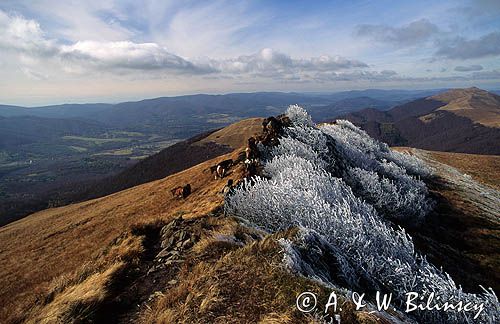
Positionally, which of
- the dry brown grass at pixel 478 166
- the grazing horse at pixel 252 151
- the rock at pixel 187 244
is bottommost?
the dry brown grass at pixel 478 166

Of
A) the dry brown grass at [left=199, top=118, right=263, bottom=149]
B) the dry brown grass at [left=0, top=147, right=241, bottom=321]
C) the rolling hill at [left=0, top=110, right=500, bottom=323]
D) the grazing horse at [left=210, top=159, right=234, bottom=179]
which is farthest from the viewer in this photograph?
the dry brown grass at [left=199, top=118, right=263, bottom=149]

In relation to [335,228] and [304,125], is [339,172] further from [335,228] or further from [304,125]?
[335,228]

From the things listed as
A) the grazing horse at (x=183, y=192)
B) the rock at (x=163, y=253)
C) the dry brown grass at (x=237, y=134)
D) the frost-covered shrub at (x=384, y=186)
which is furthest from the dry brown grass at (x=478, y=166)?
the dry brown grass at (x=237, y=134)

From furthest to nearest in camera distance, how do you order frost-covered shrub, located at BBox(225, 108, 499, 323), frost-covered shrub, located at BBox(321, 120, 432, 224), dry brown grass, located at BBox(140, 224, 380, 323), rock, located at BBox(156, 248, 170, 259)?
frost-covered shrub, located at BBox(321, 120, 432, 224) → rock, located at BBox(156, 248, 170, 259) → frost-covered shrub, located at BBox(225, 108, 499, 323) → dry brown grass, located at BBox(140, 224, 380, 323)

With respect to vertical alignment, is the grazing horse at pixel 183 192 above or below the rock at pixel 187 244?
below

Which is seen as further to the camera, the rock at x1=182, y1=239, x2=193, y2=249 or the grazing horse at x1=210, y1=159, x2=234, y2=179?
the grazing horse at x1=210, y1=159, x2=234, y2=179

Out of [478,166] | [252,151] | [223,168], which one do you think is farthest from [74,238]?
[478,166]

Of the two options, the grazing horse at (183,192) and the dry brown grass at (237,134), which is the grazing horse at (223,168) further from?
the dry brown grass at (237,134)

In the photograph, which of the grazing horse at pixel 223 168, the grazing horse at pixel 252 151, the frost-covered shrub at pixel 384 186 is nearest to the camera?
the grazing horse at pixel 252 151

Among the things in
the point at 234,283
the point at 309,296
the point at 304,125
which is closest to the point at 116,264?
the point at 234,283

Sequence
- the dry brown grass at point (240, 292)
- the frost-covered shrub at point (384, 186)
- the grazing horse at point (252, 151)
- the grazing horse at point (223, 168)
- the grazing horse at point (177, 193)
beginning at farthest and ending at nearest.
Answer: the grazing horse at point (177, 193)
the grazing horse at point (223, 168)
the frost-covered shrub at point (384, 186)
the grazing horse at point (252, 151)
the dry brown grass at point (240, 292)

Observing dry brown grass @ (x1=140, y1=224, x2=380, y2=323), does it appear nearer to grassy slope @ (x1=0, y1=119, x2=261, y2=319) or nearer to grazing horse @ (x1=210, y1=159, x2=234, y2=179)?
grassy slope @ (x1=0, y1=119, x2=261, y2=319)

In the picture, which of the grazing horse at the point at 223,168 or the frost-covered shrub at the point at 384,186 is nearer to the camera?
the frost-covered shrub at the point at 384,186

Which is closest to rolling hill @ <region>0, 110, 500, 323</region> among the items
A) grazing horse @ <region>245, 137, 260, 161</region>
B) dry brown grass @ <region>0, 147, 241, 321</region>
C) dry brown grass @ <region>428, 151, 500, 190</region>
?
dry brown grass @ <region>0, 147, 241, 321</region>
